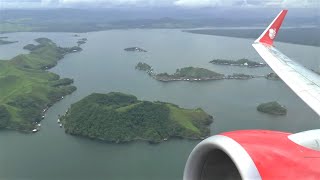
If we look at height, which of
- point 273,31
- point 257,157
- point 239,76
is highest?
point 273,31

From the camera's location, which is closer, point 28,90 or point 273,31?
point 273,31

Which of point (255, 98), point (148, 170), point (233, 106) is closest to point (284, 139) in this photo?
point (148, 170)

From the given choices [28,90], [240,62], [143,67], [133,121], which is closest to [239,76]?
[240,62]

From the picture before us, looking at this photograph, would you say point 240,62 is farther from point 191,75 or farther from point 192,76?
point 192,76

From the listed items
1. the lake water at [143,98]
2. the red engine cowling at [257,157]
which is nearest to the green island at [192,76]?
the lake water at [143,98]

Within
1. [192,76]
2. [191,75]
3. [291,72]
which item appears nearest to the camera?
[291,72]

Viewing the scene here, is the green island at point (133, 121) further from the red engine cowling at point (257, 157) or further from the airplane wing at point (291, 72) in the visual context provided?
the red engine cowling at point (257, 157)

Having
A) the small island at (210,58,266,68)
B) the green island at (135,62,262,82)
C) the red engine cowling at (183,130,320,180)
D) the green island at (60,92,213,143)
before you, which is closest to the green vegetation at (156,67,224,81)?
the green island at (135,62,262,82)

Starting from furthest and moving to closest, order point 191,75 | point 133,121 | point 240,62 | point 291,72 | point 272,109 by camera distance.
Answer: point 240,62 → point 191,75 → point 272,109 → point 133,121 → point 291,72
